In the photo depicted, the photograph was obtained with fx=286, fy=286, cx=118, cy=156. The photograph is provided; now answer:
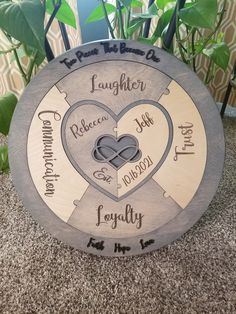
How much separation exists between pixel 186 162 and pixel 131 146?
13 cm

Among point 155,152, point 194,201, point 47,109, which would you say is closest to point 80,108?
point 47,109

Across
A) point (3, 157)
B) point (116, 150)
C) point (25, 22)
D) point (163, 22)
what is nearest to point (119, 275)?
point (116, 150)

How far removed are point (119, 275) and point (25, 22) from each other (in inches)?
21.2

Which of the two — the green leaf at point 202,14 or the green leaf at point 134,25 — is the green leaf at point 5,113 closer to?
the green leaf at point 134,25

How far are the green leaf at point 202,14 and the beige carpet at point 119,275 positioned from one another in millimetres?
485

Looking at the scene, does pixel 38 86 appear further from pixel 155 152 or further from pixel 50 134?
pixel 155 152

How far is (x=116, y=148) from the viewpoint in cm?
62

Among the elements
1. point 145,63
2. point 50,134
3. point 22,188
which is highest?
point 145,63

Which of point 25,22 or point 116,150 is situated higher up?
point 25,22

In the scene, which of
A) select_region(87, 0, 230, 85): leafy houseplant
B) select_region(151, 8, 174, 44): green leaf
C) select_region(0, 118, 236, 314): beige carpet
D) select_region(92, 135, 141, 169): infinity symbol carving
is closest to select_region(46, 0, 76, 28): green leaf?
select_region(87, 0, 230, 85): leafy houseplant

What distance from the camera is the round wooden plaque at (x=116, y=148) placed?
1.87 ft

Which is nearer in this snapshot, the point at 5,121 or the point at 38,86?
the point at 38,86

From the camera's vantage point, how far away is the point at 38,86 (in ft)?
1.89

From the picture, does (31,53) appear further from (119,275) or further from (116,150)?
(119,275)
